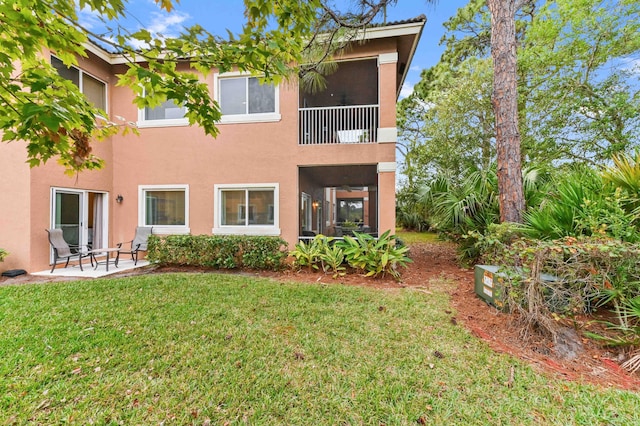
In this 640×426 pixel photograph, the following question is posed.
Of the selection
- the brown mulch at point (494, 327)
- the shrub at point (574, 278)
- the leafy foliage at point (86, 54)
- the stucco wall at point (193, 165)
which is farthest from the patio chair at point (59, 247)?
the shrub at point (574, 278)

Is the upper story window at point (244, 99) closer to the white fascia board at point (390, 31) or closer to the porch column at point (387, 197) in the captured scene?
the white fascia board at point (390, 31)

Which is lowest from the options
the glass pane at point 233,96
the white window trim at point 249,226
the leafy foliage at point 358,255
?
the leafy foliage at point 358,255

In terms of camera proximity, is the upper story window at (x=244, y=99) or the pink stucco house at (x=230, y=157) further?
the upper story window at (x=244, y=99)

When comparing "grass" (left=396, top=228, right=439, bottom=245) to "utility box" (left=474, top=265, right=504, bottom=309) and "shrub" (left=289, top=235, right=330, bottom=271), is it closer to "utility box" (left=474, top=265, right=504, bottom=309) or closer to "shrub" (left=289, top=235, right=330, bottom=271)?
"shrub" (left=289, top=235, right=330, bottom=271)

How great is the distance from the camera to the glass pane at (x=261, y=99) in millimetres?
8273

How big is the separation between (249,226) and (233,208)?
84 cm

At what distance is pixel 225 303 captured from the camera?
15.7 ft

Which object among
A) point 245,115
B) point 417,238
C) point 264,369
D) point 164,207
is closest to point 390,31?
point 245,115

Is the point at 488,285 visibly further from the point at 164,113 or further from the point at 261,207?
the point at 164,113

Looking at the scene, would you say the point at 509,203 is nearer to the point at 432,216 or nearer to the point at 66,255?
the point at 432,216

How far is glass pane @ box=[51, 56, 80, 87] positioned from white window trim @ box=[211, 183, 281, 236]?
4.81 metres

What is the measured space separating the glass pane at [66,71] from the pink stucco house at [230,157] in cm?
3

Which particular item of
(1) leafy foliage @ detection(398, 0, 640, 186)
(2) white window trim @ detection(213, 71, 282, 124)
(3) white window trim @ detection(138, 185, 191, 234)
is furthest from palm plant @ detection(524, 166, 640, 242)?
(3) white window trim @ detection(138, 185, 191, 234)

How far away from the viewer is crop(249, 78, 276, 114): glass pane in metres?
8.27
